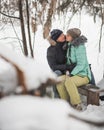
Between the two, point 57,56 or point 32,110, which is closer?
point 32,110

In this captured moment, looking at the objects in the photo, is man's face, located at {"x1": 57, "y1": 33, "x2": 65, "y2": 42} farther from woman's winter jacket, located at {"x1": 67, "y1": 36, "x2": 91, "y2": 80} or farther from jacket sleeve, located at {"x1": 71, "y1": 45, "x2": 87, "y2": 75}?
jacket sleeve, located at {"x1": 71, "y1": 45, "x2": 87, "y2": 75}

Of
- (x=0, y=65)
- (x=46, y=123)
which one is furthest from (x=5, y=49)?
(x=46, y=123)

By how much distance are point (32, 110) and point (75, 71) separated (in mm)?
6176

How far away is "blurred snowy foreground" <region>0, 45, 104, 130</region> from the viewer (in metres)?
0.80

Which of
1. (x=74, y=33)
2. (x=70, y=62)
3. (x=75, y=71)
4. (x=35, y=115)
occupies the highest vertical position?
(x=35, y=115)

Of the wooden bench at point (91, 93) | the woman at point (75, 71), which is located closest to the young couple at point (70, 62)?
the woman at point (75, 71)

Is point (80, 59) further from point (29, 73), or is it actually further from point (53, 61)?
point (29, 73)

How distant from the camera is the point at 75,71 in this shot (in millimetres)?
6973

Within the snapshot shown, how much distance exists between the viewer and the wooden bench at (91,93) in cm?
677

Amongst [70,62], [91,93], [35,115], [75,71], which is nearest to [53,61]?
[70,62]

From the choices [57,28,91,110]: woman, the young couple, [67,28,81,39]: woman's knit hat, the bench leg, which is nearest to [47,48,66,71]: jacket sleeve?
the young couple

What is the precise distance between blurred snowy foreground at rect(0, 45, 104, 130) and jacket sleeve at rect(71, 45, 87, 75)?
5.97m

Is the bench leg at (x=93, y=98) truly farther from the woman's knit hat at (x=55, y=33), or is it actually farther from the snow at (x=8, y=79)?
the snow at (x=8, y=79)

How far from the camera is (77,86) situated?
7000mm
